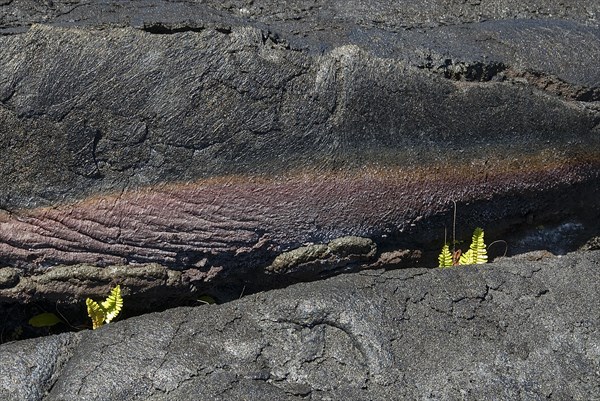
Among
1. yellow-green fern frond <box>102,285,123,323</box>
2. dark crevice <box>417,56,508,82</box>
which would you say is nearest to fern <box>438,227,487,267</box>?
dark crevice <box>417,56,508,82</box>

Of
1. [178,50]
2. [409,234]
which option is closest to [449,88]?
[409,234]

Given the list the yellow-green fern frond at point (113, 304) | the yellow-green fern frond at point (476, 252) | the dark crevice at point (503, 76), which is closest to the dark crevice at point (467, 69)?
the dark crevice at point (503, 76)

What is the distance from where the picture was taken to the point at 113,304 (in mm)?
2621

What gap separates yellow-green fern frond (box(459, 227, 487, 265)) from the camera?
286cm

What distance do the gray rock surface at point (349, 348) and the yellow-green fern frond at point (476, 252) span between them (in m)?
0.21

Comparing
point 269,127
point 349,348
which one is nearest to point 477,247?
point 349,348

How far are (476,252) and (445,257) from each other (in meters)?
0.10

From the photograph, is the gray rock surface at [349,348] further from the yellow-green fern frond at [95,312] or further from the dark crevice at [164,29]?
the dark crevice at [164,29]

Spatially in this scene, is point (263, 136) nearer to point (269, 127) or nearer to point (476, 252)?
point (269, 127)

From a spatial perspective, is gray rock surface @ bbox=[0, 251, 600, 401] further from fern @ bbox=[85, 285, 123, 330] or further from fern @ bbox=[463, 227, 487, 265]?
fern @ bbox=[463, 227, 487, 265]

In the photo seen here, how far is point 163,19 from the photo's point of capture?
256 centimetres

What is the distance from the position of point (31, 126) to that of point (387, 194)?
3.38ft

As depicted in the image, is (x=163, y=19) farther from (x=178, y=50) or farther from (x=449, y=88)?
(x=449, y=88)

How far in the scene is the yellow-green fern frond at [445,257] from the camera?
9.41ft
